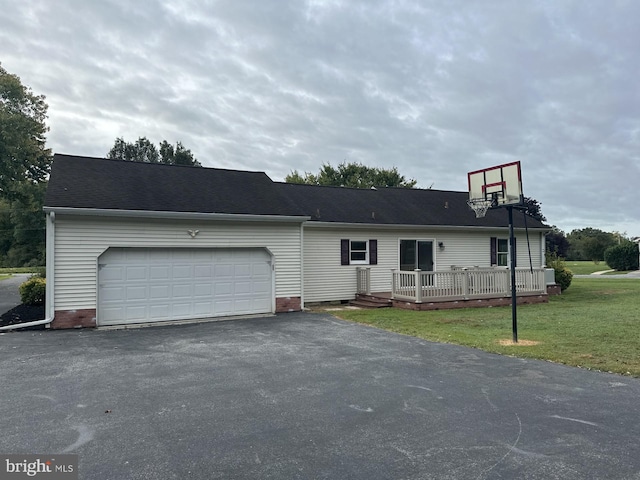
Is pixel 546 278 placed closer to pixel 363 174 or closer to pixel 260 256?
pixel 260 256

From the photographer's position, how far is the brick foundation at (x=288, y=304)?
1285 cm

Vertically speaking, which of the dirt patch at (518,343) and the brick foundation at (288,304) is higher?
the brick foundation at (288,304)

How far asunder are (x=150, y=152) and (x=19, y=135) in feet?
52.2

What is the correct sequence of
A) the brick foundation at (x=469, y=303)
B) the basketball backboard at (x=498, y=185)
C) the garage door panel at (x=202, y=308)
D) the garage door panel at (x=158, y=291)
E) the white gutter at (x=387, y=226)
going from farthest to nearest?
the white gutter at (x=387, y=226), the brick foundation at (x=469, y=303), the garage door panel at (x=202, y=308), the garage door panel at (x=158, y=291), the basketball backboard at (x=498, y=185)

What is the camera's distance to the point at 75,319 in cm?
1030

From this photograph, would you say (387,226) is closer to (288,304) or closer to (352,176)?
(288,304)

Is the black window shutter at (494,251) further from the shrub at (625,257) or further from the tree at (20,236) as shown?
the tree at (20,236)

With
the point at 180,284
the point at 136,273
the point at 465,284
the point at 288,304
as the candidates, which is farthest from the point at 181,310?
the point at 465,284

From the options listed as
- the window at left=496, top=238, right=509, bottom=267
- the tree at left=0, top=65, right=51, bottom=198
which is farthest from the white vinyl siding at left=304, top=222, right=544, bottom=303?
the tree at left=0, top=65, right=51, bottom=198

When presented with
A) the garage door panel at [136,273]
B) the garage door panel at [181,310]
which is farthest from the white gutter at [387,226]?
the garage door panel at [136,273]

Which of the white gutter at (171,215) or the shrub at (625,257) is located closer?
the white gutter at (171,215)

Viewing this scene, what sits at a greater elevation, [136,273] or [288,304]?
[136,273]

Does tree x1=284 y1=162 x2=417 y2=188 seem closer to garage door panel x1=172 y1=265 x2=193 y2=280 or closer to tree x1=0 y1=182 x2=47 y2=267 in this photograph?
tree x1=0 y1=182 x2=47 y2=267

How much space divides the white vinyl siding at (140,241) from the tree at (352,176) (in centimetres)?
2725
